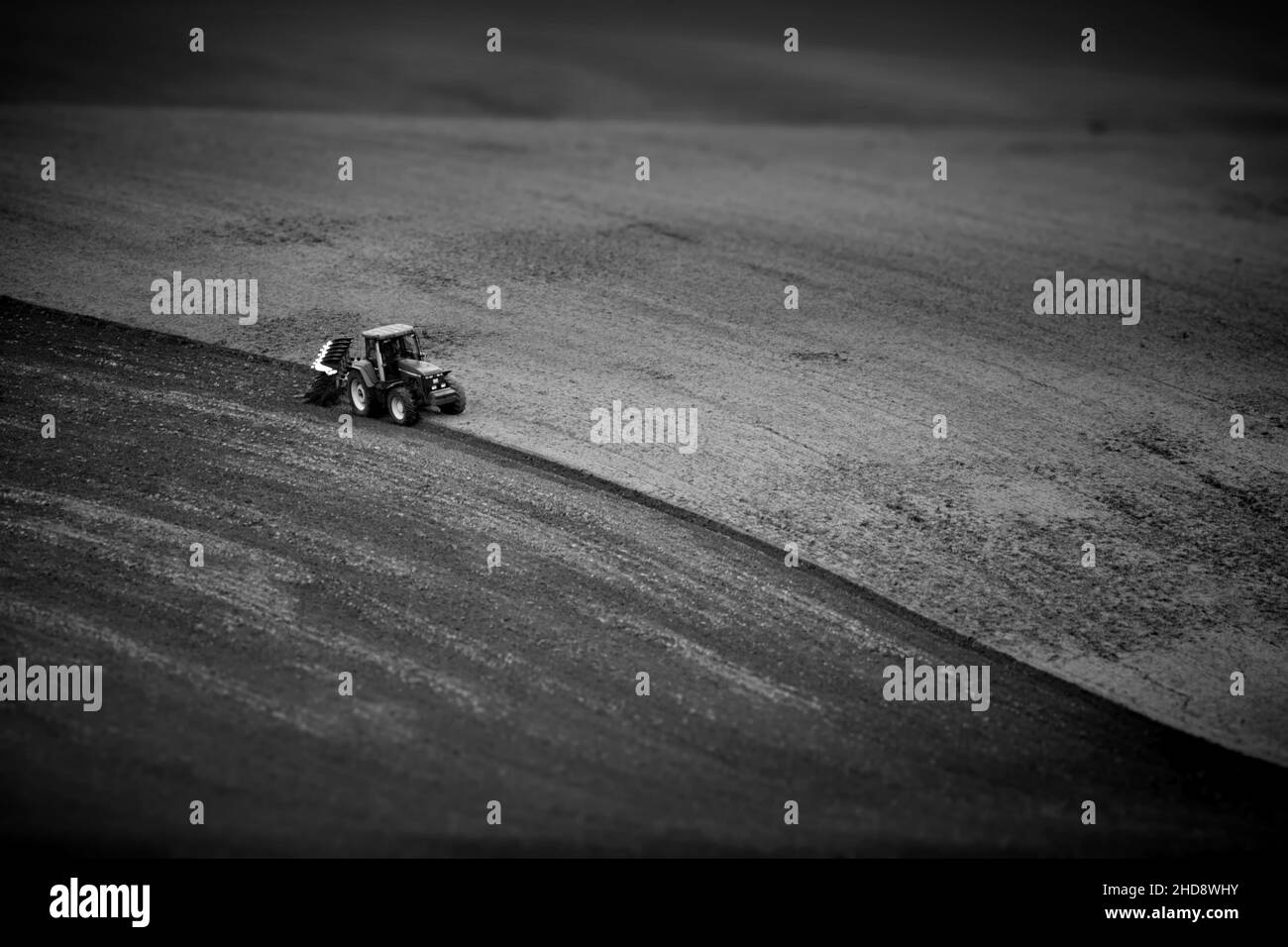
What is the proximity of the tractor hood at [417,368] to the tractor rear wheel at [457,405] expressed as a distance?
0.50 m

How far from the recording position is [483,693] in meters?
12.4

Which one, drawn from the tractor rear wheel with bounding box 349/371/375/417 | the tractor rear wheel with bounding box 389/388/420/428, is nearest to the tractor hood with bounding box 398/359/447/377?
the tractor rear wheel with bounding box 389/388/420/428

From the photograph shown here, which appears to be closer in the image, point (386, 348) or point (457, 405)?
point (386, 348)

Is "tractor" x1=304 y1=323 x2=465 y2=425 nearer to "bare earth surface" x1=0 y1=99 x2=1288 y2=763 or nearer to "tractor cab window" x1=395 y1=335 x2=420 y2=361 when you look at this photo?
"tractor cab window" x1=395 y1=335 x2=420 y2=361

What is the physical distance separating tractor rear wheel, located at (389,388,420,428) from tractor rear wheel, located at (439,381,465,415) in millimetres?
551

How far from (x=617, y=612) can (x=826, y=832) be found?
4.27 meters

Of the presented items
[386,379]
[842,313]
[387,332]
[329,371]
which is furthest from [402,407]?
[842,313]

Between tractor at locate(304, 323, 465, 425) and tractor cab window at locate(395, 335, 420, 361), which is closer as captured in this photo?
tractor at locate(304, 323, 465, 425)

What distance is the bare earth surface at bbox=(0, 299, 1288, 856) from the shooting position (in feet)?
35.4

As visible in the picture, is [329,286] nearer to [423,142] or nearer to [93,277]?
[93,277]

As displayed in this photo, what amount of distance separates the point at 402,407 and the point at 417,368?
740 millimetres

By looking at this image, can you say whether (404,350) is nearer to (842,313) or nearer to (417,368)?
(417,368)

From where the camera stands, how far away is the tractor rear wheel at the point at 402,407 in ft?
59.3

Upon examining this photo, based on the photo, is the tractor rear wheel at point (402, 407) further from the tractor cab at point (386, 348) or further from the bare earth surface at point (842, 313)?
the bare earth surface at point (842, 313)
